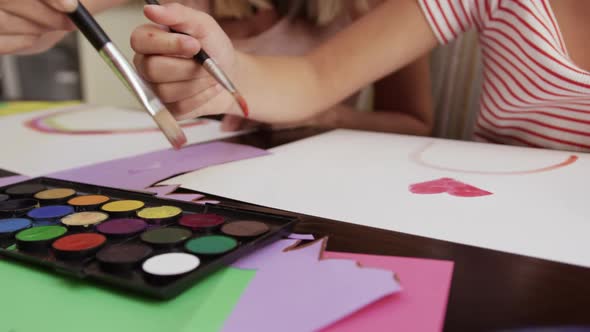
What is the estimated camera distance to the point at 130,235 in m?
0.26

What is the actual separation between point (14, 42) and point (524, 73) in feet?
1.75

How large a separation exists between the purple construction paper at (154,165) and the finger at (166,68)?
0.27ft

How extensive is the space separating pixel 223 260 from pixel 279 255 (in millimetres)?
35

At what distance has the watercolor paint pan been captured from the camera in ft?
0.72

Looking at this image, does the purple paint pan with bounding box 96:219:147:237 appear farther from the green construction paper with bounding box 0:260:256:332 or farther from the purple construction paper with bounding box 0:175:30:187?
the purple construction paper with bounding box 0:175:30:187

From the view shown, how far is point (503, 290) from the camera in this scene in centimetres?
22

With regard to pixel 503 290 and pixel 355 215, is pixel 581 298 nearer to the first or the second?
pixel 503 290

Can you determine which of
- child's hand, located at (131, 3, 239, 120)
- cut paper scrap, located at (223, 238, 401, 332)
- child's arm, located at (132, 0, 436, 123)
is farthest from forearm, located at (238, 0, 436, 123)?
cut paper scrap, located at (223, 238, 401, 332)

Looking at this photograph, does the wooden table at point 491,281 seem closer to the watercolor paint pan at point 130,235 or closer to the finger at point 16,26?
the watercolor paint pan at point 130,235

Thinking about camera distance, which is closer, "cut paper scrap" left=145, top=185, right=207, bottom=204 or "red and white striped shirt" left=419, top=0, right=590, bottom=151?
"cut paper scrap" left=145, top=185, right=207, bottom=204

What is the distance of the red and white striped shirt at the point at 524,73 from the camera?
1.69 feet

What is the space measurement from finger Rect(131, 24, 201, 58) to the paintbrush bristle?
0.06 meters

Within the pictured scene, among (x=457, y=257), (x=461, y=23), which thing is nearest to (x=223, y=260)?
(x=457, y=257)

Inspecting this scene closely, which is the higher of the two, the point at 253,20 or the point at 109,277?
the point at 253,20
